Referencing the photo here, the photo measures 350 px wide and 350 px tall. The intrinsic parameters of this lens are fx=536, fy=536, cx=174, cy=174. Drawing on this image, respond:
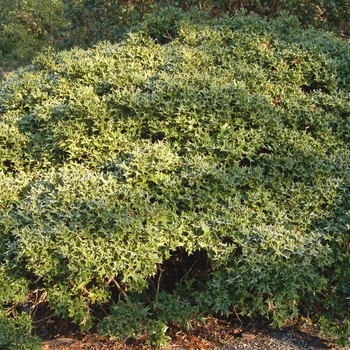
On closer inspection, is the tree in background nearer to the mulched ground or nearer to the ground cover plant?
the ground cover plant

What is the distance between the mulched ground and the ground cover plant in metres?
0.13

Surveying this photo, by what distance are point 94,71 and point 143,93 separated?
0.67 meters

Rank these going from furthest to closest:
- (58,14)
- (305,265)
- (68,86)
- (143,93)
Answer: (58,14)
(68,86)
(143,93)
(305,265)

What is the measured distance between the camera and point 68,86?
4363 millimetres

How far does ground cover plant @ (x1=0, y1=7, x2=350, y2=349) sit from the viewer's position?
3.23 metres

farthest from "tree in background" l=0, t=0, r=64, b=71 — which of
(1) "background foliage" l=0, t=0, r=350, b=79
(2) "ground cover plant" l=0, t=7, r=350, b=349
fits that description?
(2) "ground cover plant" l=0, t=7, r=350, b=349

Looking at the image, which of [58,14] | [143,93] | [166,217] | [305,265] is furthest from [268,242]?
[58,14]

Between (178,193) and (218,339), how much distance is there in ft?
3.48

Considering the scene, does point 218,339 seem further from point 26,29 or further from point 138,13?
point 26,29

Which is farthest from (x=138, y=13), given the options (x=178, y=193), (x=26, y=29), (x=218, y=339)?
(x=26, y=29)

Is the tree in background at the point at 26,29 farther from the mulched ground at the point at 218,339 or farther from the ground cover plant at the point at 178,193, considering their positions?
the mulched ground at the point at 218,339

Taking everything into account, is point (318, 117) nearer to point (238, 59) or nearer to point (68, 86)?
point (238, 59)

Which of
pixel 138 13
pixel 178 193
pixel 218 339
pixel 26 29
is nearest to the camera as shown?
pixel 178 193

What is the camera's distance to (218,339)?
366cm
